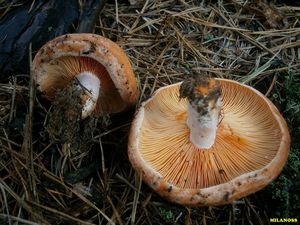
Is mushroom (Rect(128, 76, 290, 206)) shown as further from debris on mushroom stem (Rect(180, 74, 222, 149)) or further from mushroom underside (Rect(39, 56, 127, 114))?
mushroom underside (Rect(39, 56, 127, 114))

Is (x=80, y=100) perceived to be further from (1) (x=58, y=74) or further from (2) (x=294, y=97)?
(2) (x=294, y=97)

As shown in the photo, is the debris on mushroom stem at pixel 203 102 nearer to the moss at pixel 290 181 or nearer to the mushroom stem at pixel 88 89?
the moss at pixel 290 181

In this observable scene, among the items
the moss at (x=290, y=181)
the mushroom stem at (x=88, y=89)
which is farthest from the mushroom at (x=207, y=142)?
the mushroom stem at (x=88, y=89)

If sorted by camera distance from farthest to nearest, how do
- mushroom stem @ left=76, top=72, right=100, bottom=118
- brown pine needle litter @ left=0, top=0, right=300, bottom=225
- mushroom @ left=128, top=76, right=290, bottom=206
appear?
mushroom stem @ left=76, top=72, right=100, bottom=118 < brown pine needle litter @ left=0, top=0, right=300, bottom=225 < mushroom @ left=128, top=76, right=290, bottom=206

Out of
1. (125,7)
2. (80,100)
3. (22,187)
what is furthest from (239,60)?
(22,187)

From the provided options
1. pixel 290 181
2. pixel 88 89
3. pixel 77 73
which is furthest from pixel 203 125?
pixel 77 73

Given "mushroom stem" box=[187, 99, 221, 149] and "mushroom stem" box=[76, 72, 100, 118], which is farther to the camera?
"mushroom stem" box=[76, 72, 100, 118]

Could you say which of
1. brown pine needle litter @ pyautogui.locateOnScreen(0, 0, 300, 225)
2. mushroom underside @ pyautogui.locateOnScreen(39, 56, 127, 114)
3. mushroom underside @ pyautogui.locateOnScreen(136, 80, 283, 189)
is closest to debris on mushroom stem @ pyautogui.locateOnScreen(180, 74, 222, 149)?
mushroom underside @ pyautogui.locateOnScreen(136, 80, 283, 189)
